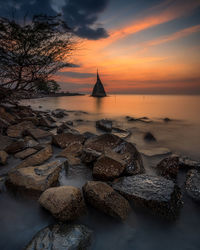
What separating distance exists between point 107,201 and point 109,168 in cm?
89

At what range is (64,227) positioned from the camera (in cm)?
200

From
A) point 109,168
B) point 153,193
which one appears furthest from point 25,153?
point 153,193

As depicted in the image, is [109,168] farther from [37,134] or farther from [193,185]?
[37,134]

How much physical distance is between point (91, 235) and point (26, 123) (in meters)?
5.56

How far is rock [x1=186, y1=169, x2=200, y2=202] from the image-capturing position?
284 cm

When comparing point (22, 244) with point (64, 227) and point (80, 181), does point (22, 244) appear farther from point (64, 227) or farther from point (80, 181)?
point (80, 181)

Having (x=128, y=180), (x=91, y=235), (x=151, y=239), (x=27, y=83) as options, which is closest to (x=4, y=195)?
(x=91, y=235)

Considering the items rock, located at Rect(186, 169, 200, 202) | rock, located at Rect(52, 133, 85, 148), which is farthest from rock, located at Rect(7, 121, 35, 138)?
rock, located at Rect(186, 169, 200, 202)

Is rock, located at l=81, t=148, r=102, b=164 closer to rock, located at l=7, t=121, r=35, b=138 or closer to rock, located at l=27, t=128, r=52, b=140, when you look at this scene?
rock, located at l=27, t=128, r=52, b=140

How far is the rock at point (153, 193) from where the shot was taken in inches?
92.6

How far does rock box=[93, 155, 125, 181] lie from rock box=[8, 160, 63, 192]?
2.96ft

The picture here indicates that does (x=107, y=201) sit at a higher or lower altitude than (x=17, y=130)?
lower

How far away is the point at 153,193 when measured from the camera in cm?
249

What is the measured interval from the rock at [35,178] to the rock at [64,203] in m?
0.39
